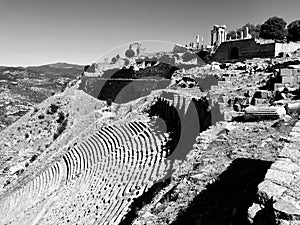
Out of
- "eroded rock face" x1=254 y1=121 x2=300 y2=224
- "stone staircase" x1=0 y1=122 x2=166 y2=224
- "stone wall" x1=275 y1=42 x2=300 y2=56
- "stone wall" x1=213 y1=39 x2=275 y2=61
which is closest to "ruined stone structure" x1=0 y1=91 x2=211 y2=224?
"stone staircase" x1=0 y1=122 x2=166 y2=224

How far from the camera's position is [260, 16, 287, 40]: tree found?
123ft

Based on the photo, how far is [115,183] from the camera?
1217 centimetres

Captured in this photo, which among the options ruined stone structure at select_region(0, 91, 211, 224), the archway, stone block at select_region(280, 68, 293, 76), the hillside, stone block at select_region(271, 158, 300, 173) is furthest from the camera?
the archway

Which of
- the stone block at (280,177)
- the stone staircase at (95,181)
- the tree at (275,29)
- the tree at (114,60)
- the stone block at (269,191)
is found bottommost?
the stone staircase at (95,181)

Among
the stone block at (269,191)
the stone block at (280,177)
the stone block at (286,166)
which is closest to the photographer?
the stone block at (269,191)

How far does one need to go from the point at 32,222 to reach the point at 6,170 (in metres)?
12.5

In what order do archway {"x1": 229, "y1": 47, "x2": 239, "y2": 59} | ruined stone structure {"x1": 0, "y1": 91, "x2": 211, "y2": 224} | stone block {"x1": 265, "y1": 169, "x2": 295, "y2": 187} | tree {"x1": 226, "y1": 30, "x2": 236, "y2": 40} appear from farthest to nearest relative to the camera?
1. tree {"x1": 226, "y1": 30, "x2": 236, "y2": 40}
2. archway {"x1": 229, "y1": 47, "x2": 239, "y2": 59}
3. ruined stone structure {"x1": 0, "y1": 91, "x2": 211, "y2": 224}
4. stone block {"x1": 265, "y1": 169, "x2": 295, "y2": 187}

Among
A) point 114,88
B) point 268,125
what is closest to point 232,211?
point 268,125

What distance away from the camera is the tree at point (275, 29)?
37.4 meters

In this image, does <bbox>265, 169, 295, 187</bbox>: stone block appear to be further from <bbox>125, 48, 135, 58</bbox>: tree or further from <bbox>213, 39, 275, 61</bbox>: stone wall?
<bbox>125, 48, 135, 58</bbox>: tree

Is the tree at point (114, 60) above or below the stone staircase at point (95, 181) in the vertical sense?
above

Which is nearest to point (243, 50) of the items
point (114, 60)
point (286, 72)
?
point (286, 72)

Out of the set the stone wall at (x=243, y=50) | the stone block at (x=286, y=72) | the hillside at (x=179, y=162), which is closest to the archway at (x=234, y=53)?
the stone wall at (x=243, y=50)

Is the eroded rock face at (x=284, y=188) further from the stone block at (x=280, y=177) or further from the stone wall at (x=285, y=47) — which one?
the stone wall at (x=285, y=47)
